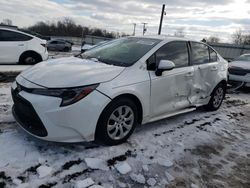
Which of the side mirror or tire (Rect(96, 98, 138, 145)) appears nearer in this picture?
tire (Rect(96, 98, 138, 145))

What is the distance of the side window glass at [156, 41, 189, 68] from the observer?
4.37 m

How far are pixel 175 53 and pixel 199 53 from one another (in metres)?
0.89

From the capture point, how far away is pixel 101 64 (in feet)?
13.1

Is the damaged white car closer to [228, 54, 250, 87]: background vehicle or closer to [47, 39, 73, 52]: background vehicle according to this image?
[228, 54, 250, 87]: background vehicle

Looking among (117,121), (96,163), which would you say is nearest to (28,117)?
(96,163)

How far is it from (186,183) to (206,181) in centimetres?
27

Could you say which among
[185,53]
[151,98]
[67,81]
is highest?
[185,53]

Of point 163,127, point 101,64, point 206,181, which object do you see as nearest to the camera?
point 206,181

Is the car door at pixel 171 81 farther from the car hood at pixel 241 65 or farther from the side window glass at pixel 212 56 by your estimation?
the car hood at pixel 241 65

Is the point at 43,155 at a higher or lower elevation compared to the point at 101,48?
lower

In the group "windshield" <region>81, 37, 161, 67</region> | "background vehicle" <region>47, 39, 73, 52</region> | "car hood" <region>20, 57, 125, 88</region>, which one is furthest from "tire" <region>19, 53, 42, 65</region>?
"background vehicle" <region>47, 39, 73, 52</region>

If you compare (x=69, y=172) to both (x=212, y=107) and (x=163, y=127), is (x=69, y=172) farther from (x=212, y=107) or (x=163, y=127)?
(x=212, y=107)

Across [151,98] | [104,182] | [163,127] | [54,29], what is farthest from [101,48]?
[54,29]

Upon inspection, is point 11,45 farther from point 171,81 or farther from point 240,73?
point 240,73
